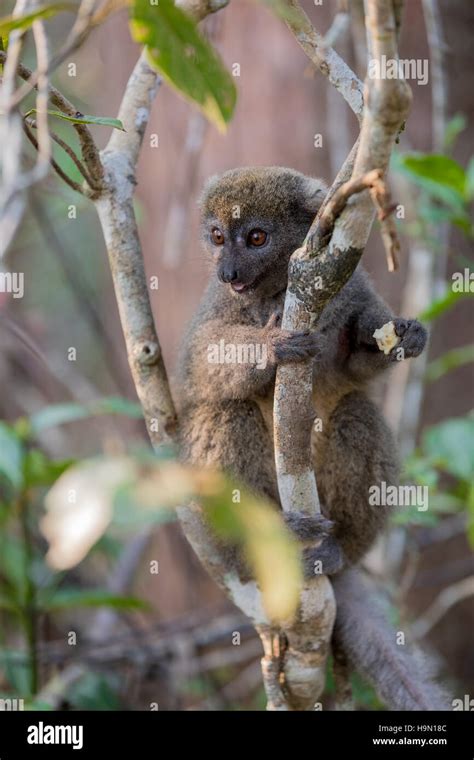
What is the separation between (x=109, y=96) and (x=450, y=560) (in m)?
5.64

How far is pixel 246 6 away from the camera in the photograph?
788 cm

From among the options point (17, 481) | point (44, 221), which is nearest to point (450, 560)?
point (17, 481)

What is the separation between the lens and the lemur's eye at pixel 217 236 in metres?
4.95

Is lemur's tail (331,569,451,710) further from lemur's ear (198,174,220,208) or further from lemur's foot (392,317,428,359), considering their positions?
lemur's ear (198,174,220,208)

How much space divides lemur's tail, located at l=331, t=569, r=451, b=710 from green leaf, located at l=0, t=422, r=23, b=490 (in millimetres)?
2055

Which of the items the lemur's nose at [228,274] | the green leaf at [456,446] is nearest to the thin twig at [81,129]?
the lemur's nose at [228,274]

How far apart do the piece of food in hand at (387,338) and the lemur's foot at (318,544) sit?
37.2 inches

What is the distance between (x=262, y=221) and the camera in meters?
4.88

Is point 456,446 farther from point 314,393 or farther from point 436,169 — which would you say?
point 436,169

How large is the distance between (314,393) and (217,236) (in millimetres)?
1084

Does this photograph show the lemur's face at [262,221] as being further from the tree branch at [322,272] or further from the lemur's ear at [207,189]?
the tree branch at [322,272]

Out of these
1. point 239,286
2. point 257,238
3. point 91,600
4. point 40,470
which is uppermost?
point 257,238

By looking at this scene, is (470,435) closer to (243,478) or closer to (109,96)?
(243,478)

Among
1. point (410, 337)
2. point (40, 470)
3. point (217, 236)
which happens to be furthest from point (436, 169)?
point (40, 470)
